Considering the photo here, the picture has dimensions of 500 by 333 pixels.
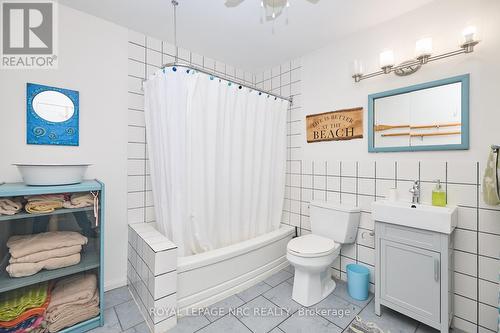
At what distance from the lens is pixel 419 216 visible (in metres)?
1.38

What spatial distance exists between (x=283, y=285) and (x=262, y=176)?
1.02 metres

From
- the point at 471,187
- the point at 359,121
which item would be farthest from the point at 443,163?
the point at 359,121

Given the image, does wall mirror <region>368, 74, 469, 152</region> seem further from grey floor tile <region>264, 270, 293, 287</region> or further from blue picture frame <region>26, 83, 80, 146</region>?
blue picture frame <region>26, 83, 80, 146</region>

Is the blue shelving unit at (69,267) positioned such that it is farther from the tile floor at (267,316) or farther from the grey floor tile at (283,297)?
the grey floor tile at (283,297)

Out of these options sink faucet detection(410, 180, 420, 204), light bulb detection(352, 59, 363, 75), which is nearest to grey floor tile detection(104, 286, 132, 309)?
sink faucet detection(410, 180, 420, 204)

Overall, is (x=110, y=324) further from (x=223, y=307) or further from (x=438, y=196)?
(x=438, y=196)

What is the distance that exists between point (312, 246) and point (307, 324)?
0.52 meters

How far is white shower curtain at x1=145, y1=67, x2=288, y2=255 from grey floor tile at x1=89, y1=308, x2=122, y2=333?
1.93ft

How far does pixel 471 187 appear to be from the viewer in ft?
4.62

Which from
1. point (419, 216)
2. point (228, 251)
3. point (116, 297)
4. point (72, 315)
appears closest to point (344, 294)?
point (419, 216)

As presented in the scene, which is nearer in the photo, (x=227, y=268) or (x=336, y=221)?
(x=227, y=268)

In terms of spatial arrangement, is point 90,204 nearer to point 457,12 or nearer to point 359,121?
point 359,121

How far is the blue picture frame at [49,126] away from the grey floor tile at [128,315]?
1.30 meters
